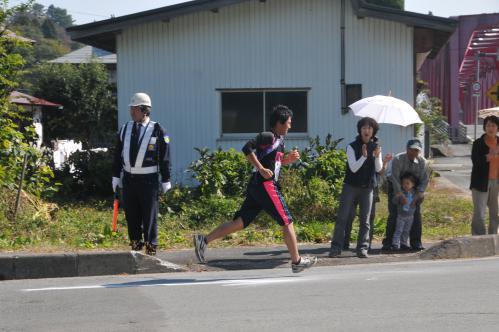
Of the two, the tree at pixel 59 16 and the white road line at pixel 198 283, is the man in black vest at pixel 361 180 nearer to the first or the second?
the white road line at pixel 198 283

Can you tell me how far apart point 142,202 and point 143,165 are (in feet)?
1.40

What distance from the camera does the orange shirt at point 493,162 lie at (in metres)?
10.2

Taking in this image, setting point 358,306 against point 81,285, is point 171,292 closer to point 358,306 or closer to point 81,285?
point 81,285

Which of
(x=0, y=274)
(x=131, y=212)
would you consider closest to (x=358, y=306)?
(x=131, y=212)

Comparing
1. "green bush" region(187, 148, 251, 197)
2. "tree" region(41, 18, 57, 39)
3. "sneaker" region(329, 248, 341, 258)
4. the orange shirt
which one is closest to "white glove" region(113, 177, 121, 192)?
"sneaker" region(329, 248, 341, 258)

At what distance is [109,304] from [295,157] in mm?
2476

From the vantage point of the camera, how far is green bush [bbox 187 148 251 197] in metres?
13.4

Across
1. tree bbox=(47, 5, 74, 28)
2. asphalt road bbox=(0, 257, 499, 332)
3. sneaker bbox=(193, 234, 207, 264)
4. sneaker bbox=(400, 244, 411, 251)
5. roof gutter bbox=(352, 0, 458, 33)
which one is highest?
tree bbox=(47, 5, 74, 28)

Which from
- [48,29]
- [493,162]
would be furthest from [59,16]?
[493,162]

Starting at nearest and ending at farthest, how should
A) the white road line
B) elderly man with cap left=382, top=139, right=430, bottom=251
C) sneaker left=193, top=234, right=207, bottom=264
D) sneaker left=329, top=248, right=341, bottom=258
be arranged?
the white road line → sneaker left=193, top=234, right=207, bottom=264 → sneaker left=329, top=248, right=341, bottom=258 → elderly man with cap left=382, top=139, right=430, bottom=251

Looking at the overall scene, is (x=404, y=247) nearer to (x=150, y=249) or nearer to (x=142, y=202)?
(x=150, y=249)

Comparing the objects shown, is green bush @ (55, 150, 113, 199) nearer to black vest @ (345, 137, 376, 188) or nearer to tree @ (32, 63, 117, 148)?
black vest @ (345, 137, 376, 188)

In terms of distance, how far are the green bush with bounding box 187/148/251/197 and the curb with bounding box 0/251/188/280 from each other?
4859 millimetres

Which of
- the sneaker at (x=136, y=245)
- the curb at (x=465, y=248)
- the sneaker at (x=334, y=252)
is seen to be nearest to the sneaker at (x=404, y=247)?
the curb at (x=465, y=248)
